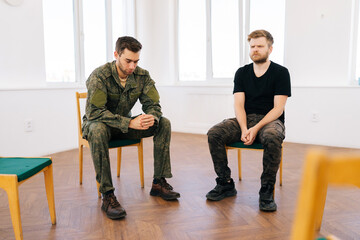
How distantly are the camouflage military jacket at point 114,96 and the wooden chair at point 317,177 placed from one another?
179 cm

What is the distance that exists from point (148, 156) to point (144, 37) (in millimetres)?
2495

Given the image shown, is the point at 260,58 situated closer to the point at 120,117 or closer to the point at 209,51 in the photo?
the point at 120,117

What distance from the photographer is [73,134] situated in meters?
4.26

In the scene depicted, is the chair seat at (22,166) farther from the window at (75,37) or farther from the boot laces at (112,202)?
the window at (75,37)

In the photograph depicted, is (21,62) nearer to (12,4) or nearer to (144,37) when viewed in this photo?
(12,4)

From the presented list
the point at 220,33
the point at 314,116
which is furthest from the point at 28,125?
the point at 314,116

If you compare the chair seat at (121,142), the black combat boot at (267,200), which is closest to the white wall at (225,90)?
the chair seat at (121,142)

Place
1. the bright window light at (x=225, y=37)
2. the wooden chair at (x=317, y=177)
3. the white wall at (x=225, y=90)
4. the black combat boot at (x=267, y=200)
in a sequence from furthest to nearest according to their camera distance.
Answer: the bright window light at (x=225, y=37), the white wall at (x=225, y=90), the black combat boot at (x=267, y=200), the wooden chair at (x=317, y=177)

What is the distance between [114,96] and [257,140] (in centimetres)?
107

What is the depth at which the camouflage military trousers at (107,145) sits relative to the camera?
217cm

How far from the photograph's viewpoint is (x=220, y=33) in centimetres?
527

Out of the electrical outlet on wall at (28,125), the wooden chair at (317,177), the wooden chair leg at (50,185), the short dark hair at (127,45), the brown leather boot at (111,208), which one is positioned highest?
the short dark hair at (127,45)

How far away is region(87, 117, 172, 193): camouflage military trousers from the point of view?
2166mm

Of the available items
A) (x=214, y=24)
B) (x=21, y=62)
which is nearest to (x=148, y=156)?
(x=21, y=62)
